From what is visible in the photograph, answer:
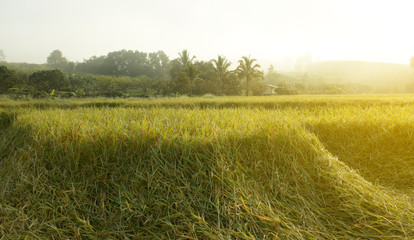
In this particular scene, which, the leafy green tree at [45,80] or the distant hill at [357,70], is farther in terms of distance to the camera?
the distant hill at [357,70]

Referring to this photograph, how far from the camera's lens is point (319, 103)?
26.5 ft

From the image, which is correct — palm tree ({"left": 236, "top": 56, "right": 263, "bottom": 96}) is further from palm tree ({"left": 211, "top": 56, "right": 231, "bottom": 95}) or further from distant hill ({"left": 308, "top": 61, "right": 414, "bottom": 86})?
distant hill ({"left": 308, "top": 61, "right": 414, "bottom": 86})

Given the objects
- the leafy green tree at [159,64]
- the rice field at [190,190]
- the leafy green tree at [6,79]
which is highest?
the leafy green tree at [159,64]

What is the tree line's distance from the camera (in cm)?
1920

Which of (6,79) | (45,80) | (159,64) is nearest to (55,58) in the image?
(159,64)

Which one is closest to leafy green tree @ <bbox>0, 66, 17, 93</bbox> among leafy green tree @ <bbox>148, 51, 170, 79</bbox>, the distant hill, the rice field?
the rice field

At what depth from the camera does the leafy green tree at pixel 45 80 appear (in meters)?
19.2

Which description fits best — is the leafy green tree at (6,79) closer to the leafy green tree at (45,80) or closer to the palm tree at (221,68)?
the leafy green tree at (45,80)

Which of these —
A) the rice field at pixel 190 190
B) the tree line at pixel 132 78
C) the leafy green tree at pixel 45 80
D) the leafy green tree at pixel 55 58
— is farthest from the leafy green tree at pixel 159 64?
the rice field at pixel 190 190

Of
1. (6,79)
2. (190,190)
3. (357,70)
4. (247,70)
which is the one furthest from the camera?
(357,70)

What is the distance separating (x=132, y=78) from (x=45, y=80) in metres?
17.7

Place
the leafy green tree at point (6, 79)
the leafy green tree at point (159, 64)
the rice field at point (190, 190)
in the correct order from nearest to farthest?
the rice field at point (190, 190) → the leafy green tree at point (6, 79) → the leafy green tree at point (159, 64)

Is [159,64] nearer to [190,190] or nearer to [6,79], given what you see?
[6,79]

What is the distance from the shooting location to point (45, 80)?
19.4m
